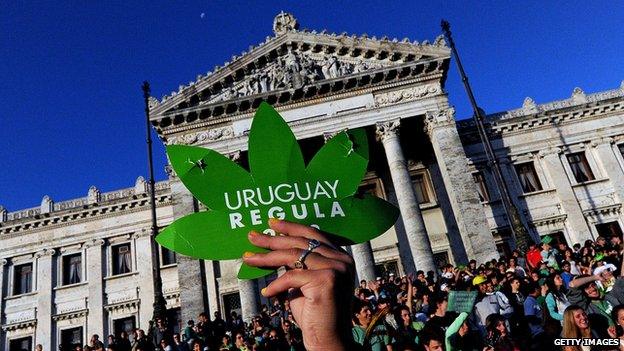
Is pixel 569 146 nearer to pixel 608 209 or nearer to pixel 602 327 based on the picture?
pixel 608 209

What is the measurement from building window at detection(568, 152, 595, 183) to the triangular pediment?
34.2 feet

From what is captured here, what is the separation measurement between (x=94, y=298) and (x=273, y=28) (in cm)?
1796

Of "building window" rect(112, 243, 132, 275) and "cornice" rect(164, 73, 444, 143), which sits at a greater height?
"cornice" rect(164, 73, 444, 143)

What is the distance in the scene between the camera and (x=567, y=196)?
2439 centimetres

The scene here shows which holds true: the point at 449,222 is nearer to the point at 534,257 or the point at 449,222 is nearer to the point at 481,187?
the point at 481,187

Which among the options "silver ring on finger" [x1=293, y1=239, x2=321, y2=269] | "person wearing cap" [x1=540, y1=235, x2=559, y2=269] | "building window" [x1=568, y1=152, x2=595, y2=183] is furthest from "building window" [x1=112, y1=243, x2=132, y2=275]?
"silver ring on finger" [x1=293, y1=239, x2=321, y2=269]

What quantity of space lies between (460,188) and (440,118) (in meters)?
3.67

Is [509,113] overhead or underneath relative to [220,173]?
overhead

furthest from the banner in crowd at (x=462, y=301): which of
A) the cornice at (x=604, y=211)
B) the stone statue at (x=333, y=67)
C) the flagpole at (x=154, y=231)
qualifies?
the cornice at (x=604, y=211)

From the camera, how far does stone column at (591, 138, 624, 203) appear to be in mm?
24391

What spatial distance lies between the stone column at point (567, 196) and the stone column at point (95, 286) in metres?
25.7

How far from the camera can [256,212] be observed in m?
2.33

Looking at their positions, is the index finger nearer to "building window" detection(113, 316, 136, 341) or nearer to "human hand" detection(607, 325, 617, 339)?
"human hand" detection(607, 325, 617, 339)

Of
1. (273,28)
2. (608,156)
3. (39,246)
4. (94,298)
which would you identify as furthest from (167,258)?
(608,156)
